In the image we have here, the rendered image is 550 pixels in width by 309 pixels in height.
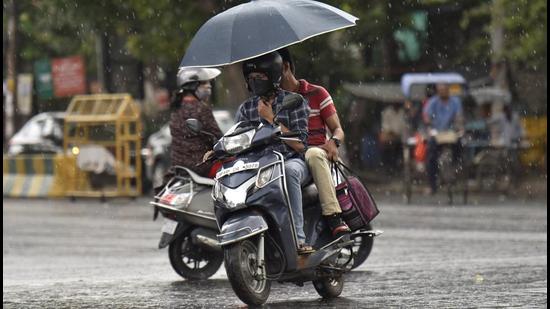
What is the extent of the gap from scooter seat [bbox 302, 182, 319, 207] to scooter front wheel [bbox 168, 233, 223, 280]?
2.26 meters

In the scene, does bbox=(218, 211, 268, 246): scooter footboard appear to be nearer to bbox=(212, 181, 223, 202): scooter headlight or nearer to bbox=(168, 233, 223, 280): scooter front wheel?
bbox=(212, 181, 223, 202): scooter headlight

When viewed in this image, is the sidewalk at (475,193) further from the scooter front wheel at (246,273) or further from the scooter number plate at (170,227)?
the scooter front wheel at (246,273)

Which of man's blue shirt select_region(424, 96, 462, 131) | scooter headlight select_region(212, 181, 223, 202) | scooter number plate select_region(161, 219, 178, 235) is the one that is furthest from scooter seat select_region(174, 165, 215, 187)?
man's blue shirt select_region(424, 96, 462, 131)

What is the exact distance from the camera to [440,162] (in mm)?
23625

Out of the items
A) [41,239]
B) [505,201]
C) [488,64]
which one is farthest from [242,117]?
[488,64]

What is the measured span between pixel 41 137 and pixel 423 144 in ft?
45.3

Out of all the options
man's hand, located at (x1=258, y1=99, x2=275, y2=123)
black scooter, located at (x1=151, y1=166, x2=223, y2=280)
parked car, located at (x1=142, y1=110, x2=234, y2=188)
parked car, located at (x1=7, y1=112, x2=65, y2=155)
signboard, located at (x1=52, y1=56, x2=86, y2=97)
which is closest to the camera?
man's hand, located at (x1=258, y1=99, x2=275, y2=123)

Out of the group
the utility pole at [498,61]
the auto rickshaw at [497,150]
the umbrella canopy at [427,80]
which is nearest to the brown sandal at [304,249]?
the auto rickshaw at [497,150]

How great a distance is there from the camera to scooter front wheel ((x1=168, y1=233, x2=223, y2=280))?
1187 centimetres

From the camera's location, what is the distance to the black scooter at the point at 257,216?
916 cm

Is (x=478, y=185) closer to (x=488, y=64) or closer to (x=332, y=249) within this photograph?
(x=488, y=64)

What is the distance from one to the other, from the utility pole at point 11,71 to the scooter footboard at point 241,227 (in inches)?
1294

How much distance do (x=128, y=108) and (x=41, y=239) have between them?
8.97 meters

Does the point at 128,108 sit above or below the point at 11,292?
above
